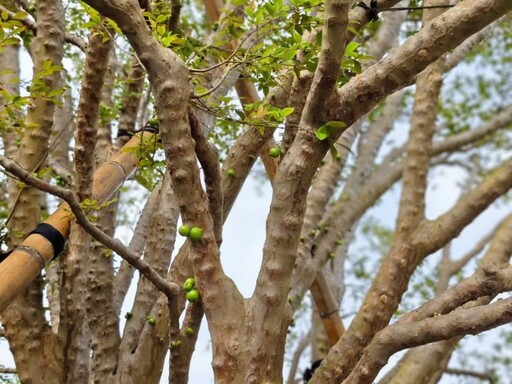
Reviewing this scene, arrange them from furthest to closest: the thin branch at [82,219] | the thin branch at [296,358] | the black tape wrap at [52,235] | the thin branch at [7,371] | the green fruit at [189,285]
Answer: the thin branch at [296,358] < the thin branch at [7,371] < the black tape wrap at [52,235] < the green fruit at [189,285] < the thin branch at [82,219]

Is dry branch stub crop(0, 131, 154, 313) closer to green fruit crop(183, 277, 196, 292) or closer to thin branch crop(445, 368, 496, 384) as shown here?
green fruit crop(183, 277, 196, 292)

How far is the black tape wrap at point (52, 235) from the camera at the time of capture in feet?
8.44

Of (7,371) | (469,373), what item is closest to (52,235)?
(7,371)

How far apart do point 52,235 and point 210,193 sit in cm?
62

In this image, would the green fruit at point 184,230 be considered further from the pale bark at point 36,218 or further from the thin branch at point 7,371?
the thin branch at point 7,371

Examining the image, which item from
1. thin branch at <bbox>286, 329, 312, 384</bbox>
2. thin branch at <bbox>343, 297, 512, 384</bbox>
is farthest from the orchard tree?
thin branch at <bbox>286, 329, 312, 384</bbox>

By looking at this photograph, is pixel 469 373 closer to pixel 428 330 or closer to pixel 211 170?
pixel 428 330

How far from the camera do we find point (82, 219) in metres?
2.20

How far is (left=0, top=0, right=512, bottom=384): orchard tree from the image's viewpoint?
225cm

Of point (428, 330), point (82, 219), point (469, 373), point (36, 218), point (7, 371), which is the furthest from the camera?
point (469, 373)

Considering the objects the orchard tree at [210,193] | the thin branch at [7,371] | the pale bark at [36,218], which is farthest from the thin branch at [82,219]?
the thin branch at [7,371]

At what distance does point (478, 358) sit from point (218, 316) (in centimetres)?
615

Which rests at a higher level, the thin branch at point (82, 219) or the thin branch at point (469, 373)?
the thin branch at point (469, 373)

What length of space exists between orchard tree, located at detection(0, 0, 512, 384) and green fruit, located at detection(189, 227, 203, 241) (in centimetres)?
1
